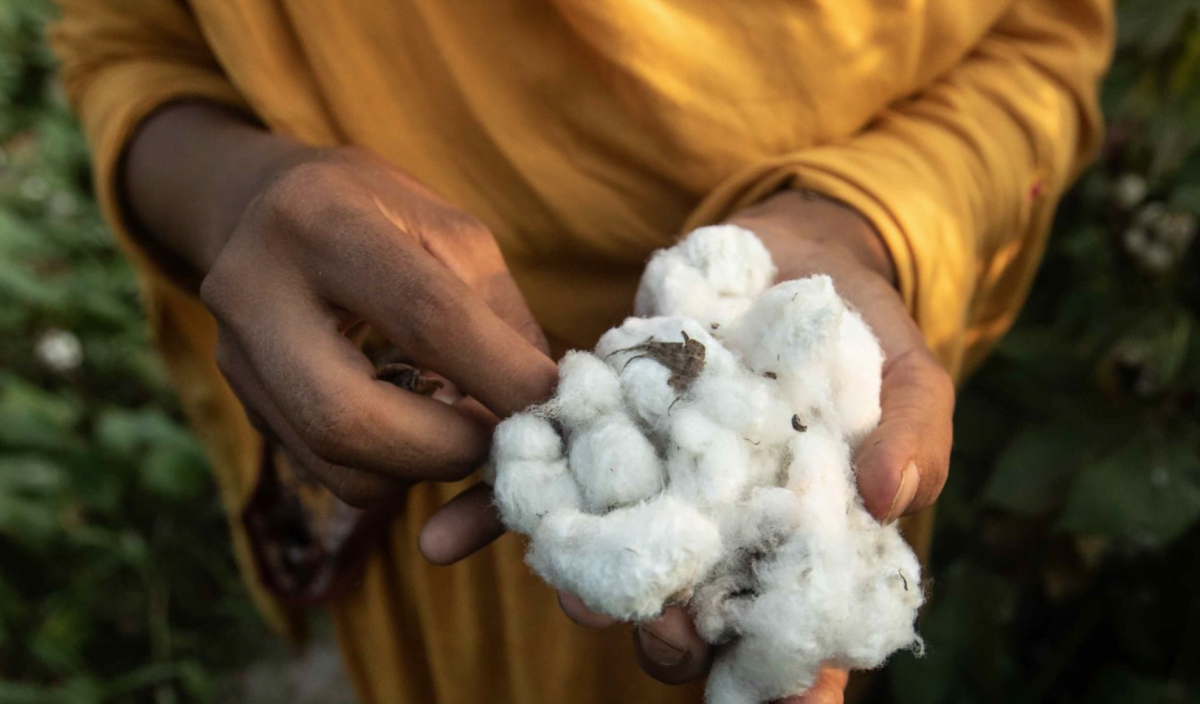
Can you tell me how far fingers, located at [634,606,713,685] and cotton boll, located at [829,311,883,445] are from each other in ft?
0.66

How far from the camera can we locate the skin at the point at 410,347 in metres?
0.63

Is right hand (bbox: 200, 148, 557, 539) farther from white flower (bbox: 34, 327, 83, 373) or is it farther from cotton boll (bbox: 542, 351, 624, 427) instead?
white flower (bbox: 34, 327, 83, 373)

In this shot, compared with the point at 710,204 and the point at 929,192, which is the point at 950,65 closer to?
the point at 929,192

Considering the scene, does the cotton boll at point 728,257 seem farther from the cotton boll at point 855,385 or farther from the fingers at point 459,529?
the fingers at point 459,529

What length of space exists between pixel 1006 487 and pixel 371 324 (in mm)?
925

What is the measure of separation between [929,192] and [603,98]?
13.2 inches

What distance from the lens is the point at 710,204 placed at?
0.85 meters

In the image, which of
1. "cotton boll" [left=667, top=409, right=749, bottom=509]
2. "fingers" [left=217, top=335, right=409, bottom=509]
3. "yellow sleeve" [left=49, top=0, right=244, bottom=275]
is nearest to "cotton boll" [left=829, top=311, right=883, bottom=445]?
"cotton boll" [left=667, top=409, right=749, bottom=509]

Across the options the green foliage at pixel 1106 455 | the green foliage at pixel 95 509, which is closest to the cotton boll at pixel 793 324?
the green foliage at pixel 1106 455

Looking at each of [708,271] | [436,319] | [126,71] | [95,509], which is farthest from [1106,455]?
[95,509]

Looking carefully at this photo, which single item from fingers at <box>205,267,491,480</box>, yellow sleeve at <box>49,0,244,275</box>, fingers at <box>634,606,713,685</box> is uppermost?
yellow sleeve at <box>49,0,244,275</box>

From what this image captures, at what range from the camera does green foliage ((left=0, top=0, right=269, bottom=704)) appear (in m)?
1.70

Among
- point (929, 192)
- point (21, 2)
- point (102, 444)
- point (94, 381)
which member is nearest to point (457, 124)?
point (929, 192)

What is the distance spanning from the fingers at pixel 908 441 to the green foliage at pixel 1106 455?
53cm
